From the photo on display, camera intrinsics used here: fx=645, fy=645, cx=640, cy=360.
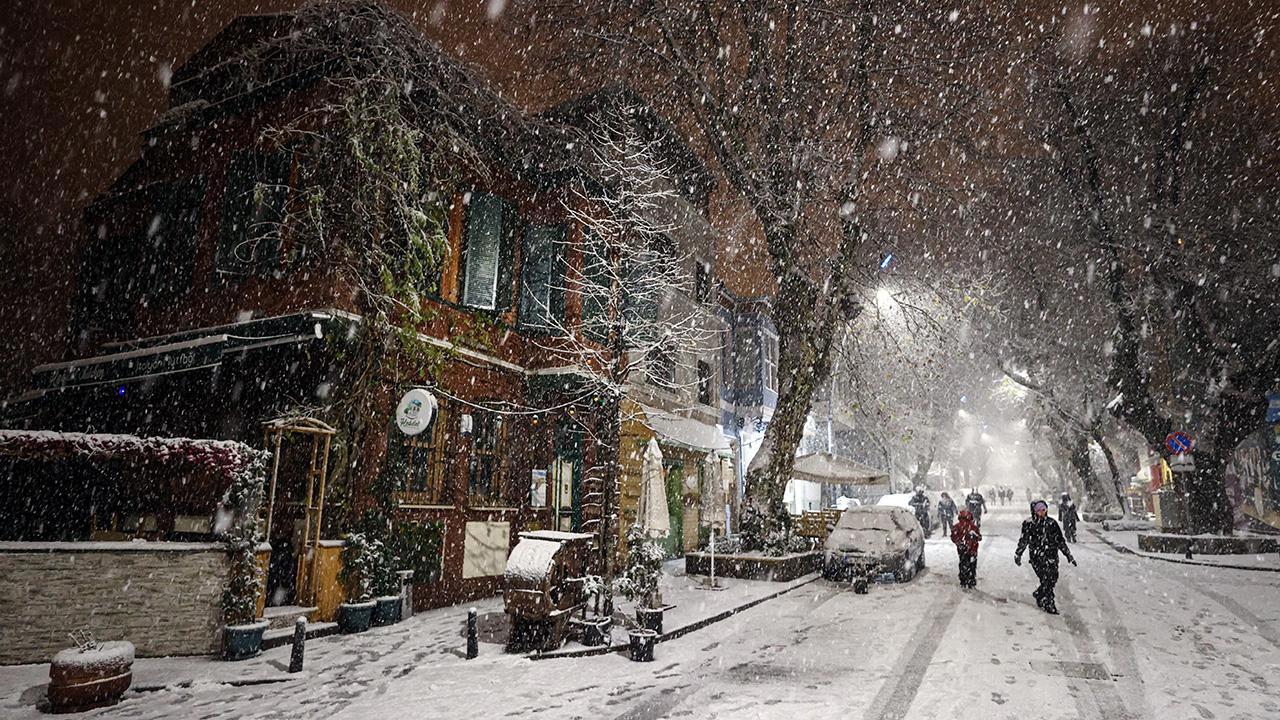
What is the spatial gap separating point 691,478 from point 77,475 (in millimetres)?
15664

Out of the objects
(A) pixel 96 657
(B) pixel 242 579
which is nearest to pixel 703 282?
(B) pixel 242 579

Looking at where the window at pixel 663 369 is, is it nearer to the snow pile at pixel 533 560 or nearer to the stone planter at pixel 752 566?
the stone planter at pixel 752 566

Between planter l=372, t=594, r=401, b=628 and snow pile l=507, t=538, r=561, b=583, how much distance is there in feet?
9.63

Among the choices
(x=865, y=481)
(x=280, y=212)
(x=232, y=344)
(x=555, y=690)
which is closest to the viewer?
(x=555, y=690)

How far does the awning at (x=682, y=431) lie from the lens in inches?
666

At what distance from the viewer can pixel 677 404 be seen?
2002 cm

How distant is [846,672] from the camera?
7473 mm

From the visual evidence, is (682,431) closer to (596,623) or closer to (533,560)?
(596,623)

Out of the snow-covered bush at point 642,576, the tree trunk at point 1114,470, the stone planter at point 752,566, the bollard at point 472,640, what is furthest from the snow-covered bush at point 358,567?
the tree trunk at point 1114,470

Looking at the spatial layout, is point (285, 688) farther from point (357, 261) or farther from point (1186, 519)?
point (1186, 519)

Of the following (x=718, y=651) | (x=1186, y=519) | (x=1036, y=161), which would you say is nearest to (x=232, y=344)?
(x=718, y=651)

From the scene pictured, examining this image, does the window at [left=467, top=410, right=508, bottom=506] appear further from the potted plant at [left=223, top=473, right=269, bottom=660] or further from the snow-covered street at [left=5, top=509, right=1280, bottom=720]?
the potted plant at [left=223, top=473, right=269, bottom=660]

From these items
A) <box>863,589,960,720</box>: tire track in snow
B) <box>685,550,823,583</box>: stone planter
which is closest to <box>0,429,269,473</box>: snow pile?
<box>863,589,960,720</box>: tire track in snow

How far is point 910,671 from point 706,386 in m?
16.6
